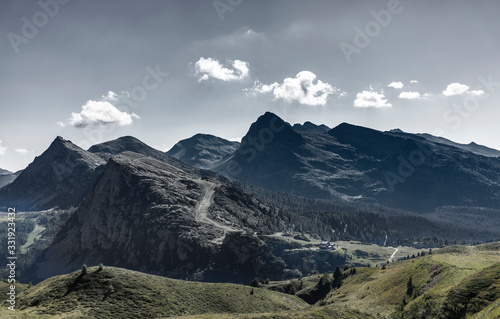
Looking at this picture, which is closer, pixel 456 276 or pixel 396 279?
pixel 456 276

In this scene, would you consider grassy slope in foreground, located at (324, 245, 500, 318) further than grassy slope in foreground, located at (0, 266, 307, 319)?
No

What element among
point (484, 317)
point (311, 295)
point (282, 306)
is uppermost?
point (484, 317)

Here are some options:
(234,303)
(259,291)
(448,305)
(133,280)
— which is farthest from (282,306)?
(448,305)

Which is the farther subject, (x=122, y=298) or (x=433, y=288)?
(x=122, y=298)

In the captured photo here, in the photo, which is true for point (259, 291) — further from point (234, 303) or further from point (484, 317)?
point (484, 317)

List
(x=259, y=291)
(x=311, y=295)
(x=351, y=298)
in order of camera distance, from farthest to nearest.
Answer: (x=311, y=295), (x=259, y=291), (x=351, y=298)

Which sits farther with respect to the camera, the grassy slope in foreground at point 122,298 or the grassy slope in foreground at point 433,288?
the grassy slope in foreground at point 122,298

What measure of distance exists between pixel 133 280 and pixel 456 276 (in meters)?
72.0

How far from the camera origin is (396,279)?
8388cm

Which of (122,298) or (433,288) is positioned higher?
(122,298)

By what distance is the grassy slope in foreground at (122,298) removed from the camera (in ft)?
190

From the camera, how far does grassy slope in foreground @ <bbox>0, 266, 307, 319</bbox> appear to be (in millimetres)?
57906

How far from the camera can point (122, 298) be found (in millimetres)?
64875

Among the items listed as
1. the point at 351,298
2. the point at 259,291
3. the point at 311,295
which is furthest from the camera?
the point at 311,295
